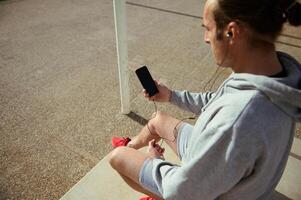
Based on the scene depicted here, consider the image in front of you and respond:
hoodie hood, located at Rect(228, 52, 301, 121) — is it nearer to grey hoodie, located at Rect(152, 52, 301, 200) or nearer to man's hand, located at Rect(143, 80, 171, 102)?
grey hoodie, located at Rect(152, 52, 301, 200)

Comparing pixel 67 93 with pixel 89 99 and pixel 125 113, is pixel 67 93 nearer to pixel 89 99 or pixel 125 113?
pixel 89 99

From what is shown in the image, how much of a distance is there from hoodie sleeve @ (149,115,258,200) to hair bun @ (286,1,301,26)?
429 mm

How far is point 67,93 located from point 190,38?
5.56 feet

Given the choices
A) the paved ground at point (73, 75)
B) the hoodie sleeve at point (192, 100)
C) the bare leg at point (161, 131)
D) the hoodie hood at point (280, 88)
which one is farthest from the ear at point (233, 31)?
the paved ground at point (73, 75)

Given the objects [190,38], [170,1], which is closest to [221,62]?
[190,38]

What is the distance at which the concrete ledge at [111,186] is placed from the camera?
6.01 feet

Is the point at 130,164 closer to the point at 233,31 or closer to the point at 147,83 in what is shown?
the point at 147,83

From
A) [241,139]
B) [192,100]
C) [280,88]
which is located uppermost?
[280,88]

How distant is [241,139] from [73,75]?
235cm

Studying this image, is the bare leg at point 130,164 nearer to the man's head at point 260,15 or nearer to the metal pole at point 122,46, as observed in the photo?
the man's head at point 260,15

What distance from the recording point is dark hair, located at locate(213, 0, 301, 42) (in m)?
0.99

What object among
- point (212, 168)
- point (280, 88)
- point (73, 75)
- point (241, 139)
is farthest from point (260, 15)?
point (73, 75)

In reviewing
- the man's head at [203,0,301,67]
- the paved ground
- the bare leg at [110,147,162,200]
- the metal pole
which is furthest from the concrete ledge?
the man's head at [203,0,301,67]

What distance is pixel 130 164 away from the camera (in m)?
1.43
